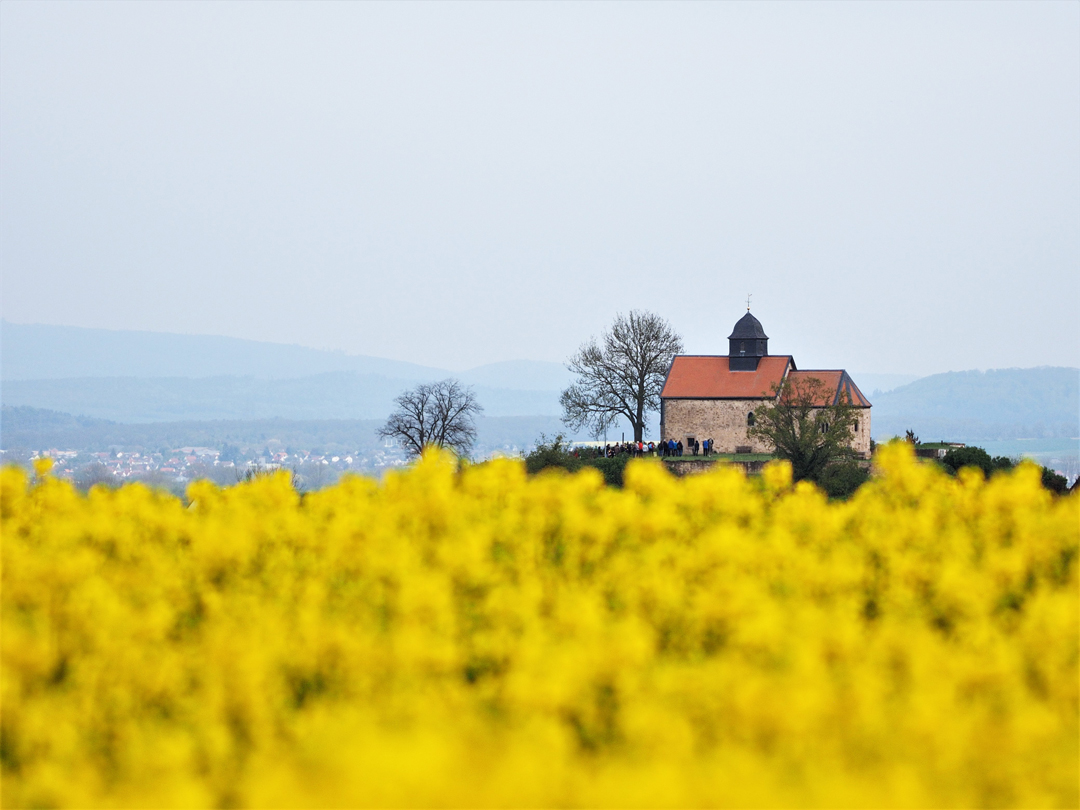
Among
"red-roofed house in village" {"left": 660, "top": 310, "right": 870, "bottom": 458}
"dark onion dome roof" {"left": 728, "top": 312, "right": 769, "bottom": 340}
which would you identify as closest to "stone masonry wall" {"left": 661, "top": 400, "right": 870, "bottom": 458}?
"red-roofed house in village" {"left": 660, "top": 310, "right": 870, "bottom": 458}

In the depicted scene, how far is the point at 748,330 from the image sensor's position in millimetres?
58469

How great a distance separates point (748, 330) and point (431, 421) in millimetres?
17031

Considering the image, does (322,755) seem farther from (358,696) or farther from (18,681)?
(18,681)

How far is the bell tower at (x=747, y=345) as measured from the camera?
57375 millimetres

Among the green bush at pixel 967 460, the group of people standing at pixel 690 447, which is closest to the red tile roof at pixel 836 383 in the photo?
the group of people standing at pixel 690 447

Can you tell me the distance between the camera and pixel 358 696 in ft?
23.8

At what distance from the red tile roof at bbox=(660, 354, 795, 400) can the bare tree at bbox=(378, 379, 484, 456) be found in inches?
434

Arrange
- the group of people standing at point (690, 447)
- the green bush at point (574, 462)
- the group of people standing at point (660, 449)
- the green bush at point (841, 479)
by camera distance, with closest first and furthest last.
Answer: the green bush at point (841, 479) → the green bush at point (574, 462) → the group of people standing at point (660, 449) → the group of people standing at point (690, 447)

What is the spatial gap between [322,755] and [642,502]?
547 cm

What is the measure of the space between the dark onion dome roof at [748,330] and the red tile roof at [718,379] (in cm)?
116

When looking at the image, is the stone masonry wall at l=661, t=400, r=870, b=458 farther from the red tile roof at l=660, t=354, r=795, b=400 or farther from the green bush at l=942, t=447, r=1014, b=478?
the green bush at l=942, t=447, r=1014, b=478

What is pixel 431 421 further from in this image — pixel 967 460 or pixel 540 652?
pixel 540 652

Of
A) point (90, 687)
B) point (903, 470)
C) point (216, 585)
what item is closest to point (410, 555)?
point (216, 585)

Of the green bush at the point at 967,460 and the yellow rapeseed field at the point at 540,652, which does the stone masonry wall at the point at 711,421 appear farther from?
the yellow rapeseed field at the point at 540,652
